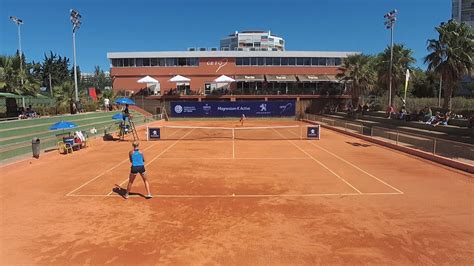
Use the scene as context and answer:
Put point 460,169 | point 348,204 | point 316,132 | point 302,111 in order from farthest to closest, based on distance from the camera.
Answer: point 302,111
point 316,132
point 460,169
point 348,204

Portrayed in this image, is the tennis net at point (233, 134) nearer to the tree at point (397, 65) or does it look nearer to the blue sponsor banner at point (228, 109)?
the tree at point (397, 65)

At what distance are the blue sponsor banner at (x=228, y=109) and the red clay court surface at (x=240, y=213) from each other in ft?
115

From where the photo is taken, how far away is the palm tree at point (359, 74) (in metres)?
47.7

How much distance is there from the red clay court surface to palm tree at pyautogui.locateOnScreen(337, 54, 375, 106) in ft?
102

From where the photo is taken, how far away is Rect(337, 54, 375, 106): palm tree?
156 ft

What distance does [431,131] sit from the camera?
1029 inches

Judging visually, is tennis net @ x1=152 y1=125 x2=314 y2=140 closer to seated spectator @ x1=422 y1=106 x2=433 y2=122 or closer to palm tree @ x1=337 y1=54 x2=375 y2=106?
seated spectator @ x1=422 y1=106 x2=433 y2=122

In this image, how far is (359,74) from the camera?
47625mm

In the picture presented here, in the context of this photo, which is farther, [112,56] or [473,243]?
[112,56]

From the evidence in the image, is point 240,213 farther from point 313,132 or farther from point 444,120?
point 444,120

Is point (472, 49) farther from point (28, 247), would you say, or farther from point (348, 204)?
point (28, 247)

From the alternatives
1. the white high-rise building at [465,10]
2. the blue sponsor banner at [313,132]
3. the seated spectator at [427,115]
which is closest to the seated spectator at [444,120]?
the seated spectator at [427,115]

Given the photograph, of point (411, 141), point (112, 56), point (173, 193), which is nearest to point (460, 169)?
point (411, 141)

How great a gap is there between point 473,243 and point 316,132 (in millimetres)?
21208
